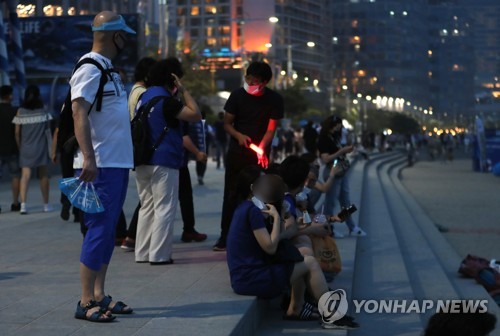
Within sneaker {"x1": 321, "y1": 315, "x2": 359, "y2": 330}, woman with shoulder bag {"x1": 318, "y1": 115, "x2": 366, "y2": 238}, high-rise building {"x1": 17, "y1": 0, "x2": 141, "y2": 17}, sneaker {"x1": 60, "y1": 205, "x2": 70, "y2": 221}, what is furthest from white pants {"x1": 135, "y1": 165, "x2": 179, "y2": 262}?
high-rise building {"x1": 17, "y1": 0, "x2": 141, "y2": 17}

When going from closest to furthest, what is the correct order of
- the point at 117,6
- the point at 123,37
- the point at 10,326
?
the point at 10,326 → the point at 123,37 → the point at 117,6

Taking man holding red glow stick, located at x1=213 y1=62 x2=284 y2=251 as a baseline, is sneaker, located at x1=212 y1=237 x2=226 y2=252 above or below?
below

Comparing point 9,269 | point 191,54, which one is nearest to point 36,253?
point 9,269

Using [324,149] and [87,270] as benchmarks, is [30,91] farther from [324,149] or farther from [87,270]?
[87,270]

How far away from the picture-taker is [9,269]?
26.0ft

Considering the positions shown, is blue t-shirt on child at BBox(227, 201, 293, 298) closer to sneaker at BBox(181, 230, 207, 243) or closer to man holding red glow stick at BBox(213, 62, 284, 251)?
man holding red glow stick at BBox(213, 62, 284, 251)

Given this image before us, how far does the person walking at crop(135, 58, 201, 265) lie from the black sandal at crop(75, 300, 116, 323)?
7.85 ft

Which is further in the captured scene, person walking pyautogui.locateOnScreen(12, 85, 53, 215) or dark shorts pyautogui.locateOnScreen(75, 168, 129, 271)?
person walking pyautogui.locateOnScreen(12, 85, 53, 215)

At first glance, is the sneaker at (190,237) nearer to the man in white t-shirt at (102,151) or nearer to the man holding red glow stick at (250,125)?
the man holding red glow stick at (250,125)

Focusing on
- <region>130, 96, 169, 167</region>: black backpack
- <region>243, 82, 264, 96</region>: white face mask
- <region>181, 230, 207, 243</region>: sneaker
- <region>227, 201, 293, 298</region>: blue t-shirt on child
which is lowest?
<region>181, 230, 207, 243</region>: sneaker

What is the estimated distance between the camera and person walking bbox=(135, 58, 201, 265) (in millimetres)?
8148

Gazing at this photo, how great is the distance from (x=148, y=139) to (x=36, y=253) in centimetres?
161

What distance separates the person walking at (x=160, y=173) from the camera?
8148 mm

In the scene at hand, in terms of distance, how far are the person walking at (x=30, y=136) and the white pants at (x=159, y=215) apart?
17.1 ft
